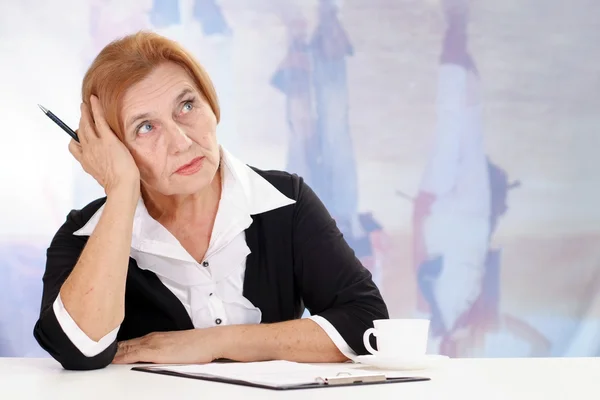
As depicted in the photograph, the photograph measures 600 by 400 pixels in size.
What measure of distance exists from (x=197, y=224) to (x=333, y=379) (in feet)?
3.13

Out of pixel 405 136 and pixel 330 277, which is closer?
pixel 330 277

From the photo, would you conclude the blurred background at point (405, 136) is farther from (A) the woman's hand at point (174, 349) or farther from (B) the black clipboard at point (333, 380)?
(B) the black clipboard at point (333, 380)

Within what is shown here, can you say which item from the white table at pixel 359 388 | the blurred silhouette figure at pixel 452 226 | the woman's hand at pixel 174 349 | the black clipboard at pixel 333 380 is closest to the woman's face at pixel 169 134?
the woman's hand at pixel 174 349

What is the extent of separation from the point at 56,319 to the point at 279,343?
16.5 inches

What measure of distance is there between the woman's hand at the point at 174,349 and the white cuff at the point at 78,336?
0.05 meters

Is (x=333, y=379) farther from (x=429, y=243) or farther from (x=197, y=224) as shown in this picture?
(x=429, y=243)

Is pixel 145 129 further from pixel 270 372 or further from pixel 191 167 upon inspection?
pixel 270 372

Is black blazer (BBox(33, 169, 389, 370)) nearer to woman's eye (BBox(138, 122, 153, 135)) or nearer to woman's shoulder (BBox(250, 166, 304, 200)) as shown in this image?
woman's shoulder (BBox(250, 166, 304, 200))

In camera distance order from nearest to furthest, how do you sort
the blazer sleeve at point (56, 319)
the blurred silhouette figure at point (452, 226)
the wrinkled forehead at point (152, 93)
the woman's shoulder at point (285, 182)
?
the blazer sleeve at point (56, 319)
the wrinkled forehead at point (152, 93)
the woman's shoulder at point (285, 182)
the blurred silhouette figure at point (452, 226)

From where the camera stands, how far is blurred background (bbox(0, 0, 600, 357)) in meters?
3.57

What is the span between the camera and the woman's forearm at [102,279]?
1.57 m

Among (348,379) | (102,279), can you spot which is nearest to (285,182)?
(102,279)

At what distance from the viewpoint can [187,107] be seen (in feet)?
6.18

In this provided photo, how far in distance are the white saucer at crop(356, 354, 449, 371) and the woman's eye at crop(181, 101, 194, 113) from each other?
75cm
